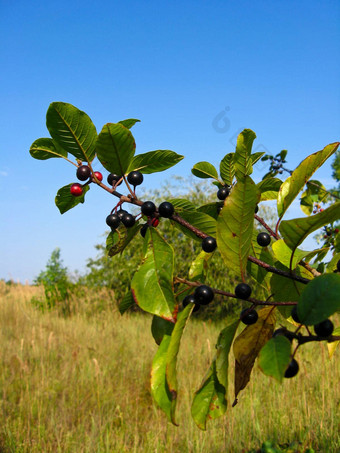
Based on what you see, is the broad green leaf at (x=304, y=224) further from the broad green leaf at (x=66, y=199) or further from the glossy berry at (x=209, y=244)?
the broad green leaf at (x=66, y=199)

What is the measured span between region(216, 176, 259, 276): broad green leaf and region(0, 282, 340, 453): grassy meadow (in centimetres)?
199

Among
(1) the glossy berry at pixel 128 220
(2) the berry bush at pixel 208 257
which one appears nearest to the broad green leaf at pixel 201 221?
(2) the berry bush at pixel 208 257

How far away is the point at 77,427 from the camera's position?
3148 millimetres

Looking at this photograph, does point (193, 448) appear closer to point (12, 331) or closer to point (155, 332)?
point (155, 332)

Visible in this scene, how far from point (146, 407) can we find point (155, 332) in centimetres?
329

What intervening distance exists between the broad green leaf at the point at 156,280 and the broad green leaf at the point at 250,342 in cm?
19

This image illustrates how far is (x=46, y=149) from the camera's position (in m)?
0.82

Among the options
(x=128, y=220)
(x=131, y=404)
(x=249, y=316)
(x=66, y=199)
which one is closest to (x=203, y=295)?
(x=249, y=316)

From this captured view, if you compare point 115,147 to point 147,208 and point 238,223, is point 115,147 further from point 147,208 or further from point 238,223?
point 238,223

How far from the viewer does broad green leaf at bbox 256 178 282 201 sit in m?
0.98

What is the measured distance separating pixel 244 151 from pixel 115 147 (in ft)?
0.97

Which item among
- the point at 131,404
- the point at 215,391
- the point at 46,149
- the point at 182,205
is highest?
the point at 46,149

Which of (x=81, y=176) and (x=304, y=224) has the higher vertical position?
(x=81, y=176)

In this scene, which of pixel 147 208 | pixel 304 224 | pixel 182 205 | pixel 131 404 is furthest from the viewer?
pixel 131 404
